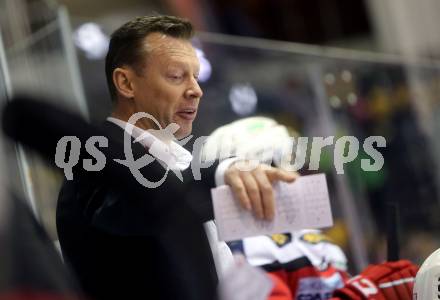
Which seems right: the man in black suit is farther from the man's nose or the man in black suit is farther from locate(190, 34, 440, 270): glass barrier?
locate(190, 34, 440, 270): glass barrier

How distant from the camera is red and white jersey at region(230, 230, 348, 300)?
985 millimetres

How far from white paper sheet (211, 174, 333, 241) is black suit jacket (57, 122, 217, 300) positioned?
0.17 feet

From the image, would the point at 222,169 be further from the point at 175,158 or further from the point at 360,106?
the point at 360,106

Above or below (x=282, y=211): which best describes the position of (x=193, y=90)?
above

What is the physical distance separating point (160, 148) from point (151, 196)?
0.30ft

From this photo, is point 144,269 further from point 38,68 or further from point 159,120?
point 38,68

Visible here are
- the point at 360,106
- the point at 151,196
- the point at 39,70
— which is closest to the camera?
the point at 151,196

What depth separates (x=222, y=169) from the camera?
786mm

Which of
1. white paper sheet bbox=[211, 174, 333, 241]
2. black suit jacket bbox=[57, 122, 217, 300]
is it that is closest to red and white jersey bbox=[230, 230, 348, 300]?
white paper sheet bbox=[211, 174, 333, 241]

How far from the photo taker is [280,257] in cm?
102

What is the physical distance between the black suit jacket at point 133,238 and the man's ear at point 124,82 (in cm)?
6

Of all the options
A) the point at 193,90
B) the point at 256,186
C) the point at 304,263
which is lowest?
the point at 304,263

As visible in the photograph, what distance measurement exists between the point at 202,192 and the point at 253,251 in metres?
0.20

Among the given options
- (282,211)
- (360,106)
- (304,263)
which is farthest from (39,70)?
(360,106)
